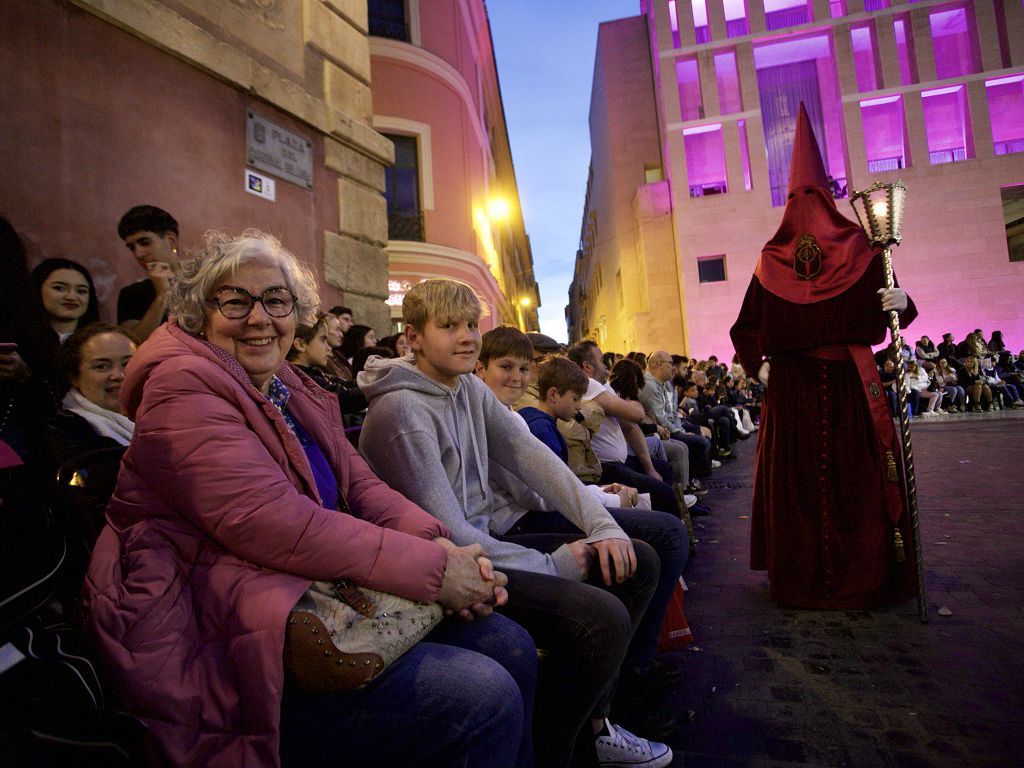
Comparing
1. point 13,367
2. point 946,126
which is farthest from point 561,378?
point 946,126

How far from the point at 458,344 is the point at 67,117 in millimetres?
2956

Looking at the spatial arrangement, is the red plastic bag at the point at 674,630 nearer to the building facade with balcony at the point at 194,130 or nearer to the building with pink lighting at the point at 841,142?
the building facade with balcony at the point at 194,130

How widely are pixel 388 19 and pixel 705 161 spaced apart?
49.9ft

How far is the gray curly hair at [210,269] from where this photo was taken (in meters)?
1.60

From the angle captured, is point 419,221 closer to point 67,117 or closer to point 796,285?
point 67,117

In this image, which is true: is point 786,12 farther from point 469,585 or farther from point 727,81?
point 469,585

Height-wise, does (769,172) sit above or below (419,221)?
above

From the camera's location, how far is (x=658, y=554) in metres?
2.27

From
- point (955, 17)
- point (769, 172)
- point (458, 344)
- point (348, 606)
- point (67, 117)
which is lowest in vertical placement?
point (348, 606)

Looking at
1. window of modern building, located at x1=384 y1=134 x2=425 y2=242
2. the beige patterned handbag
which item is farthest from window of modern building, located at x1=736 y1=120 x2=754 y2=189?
the beige patterned handbag

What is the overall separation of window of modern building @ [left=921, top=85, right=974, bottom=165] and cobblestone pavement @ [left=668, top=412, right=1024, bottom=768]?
23467 mm

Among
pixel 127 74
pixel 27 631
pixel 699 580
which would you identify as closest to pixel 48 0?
pixel 127 74

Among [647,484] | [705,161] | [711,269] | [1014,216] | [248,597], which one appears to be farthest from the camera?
[1014,216]

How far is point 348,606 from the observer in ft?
4.14
